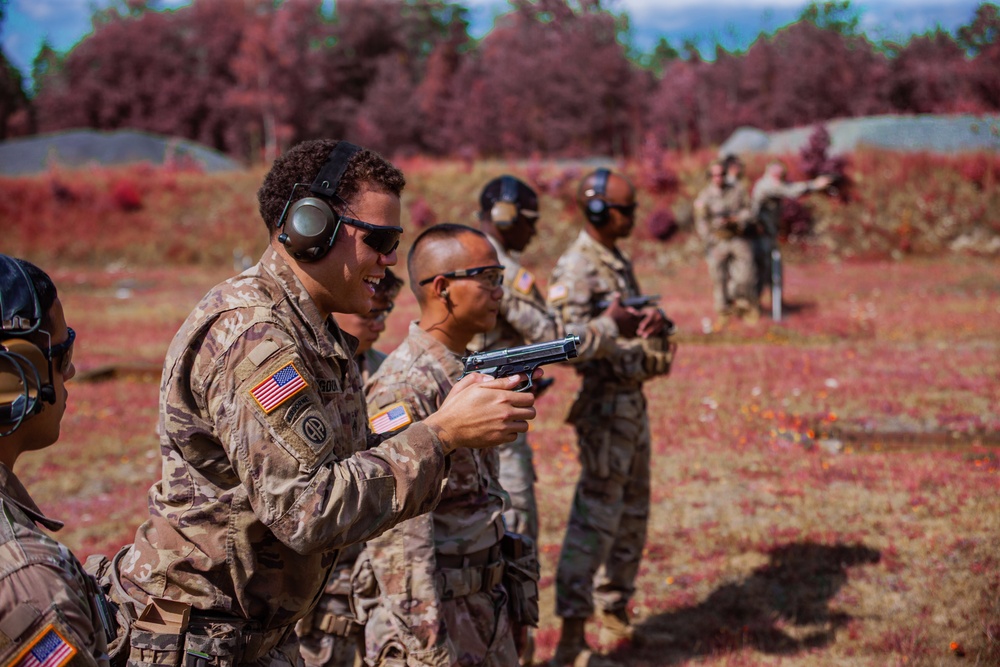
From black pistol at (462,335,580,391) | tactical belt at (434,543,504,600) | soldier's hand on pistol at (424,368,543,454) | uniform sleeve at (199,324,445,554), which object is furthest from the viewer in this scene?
tactical belt at (434,543,504,600)

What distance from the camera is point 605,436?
17.8 feet

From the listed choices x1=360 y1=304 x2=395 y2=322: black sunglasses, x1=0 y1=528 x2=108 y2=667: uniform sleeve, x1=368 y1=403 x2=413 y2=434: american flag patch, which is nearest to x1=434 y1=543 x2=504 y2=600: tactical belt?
x1=368 y1=403 x2=413 y2=434: american flag patch

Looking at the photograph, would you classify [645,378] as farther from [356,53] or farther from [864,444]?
[356,53]

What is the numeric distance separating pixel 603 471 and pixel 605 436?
206 mm

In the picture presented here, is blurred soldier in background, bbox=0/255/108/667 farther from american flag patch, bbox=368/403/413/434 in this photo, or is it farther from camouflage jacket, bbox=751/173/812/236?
camouflage jacket, bbox=751/173/812/236

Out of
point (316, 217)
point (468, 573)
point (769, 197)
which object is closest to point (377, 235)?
point (316, 217)

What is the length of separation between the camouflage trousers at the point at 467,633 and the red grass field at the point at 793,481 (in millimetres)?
2029

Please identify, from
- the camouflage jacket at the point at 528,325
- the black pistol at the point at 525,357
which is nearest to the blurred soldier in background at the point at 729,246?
the camouflage jacket at the point at 528,325

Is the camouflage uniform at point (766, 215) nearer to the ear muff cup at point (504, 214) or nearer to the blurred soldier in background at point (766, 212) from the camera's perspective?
the blurred soldier in background at point (766, 212)

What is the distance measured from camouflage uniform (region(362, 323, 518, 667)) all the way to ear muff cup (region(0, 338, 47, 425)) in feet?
4.64

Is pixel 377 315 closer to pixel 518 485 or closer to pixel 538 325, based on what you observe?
pixel 538 325

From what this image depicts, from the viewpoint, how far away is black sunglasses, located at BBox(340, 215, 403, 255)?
2.60 m

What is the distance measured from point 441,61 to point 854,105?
2206cm

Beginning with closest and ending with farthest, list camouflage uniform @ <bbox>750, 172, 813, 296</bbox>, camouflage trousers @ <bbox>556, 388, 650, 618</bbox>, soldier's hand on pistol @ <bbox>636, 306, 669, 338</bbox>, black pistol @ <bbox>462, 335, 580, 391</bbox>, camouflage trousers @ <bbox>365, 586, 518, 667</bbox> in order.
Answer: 1. black pistol @ <bbox>462, 335, 580, 391</bbox>
2. camouflage trousers @ <bbox>365, 586, 518, 667</bbox>
3. camouflage trousers @ <bbox>556, 388, 650, 618</bbox>
4. soldier's hand on pistol @ <bbox>636, 306, 669, 338</bbox>
5. camouflage uniform @ <bbox>750, 172, 813, 296</bbox>
